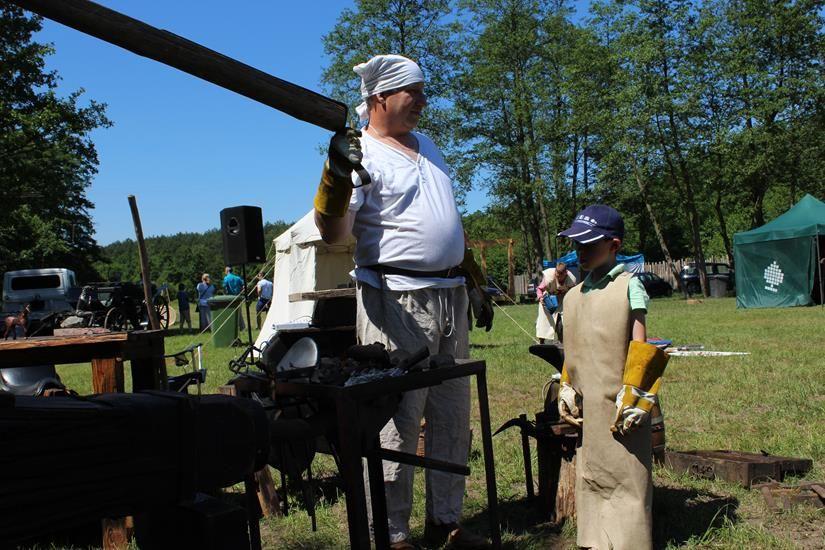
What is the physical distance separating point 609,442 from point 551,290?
819 cm

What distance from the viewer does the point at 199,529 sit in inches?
47.4

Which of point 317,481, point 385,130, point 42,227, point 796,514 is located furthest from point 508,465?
point 42,227

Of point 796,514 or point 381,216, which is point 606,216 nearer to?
point 381,216

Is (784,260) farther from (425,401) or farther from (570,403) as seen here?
(425,401)

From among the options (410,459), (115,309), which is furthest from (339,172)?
(115,309)

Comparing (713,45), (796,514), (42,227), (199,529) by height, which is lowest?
(796,514)

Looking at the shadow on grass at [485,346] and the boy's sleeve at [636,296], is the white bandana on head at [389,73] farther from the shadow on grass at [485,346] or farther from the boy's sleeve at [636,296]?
the shadow on grass at [485,346]

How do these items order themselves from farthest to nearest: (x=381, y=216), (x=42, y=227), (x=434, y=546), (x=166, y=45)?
(x=42, y=227)
(x=434, y=546)
(x=381, y=216)
(x=166, y=45)

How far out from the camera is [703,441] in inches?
185

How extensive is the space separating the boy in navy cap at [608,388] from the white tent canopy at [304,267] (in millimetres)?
9653

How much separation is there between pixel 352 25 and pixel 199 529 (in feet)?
102

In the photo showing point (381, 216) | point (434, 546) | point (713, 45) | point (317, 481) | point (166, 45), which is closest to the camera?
point (166, 45)

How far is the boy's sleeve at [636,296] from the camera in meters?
2.71

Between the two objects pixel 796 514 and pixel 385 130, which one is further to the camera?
pixel 796 514
